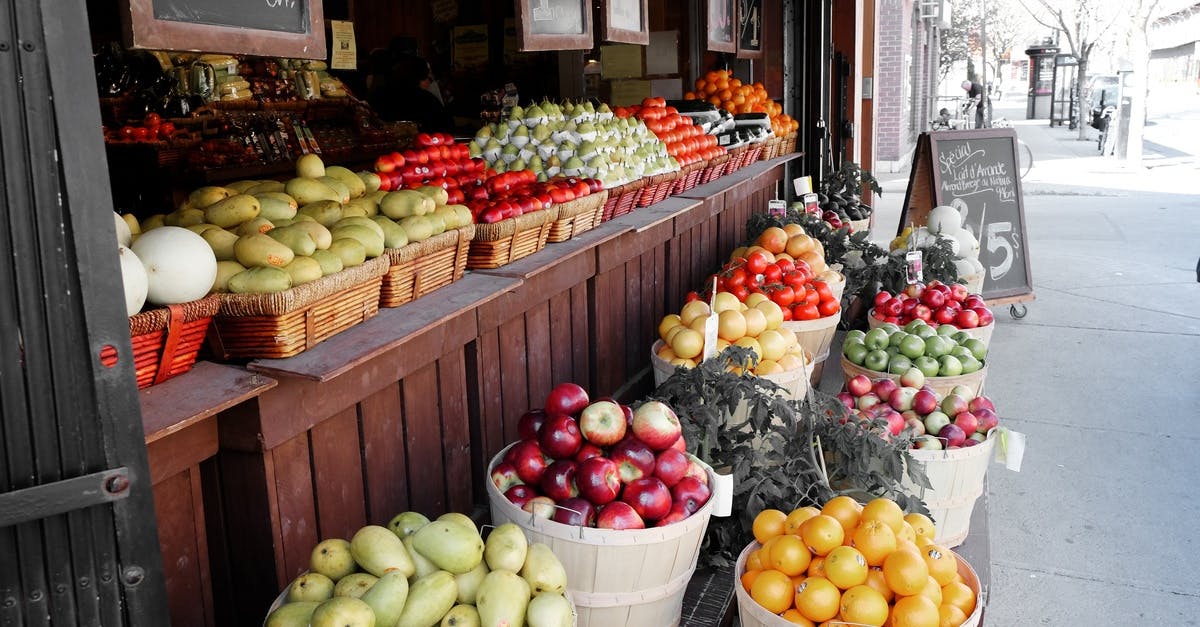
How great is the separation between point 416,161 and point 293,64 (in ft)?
14.6

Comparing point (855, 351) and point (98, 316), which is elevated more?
point (98, 316)

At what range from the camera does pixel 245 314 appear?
2105mm

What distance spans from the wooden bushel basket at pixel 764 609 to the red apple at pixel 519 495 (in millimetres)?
639

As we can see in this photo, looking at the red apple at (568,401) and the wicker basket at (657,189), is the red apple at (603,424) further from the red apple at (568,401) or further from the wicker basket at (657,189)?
the wicker basket at (657,189)

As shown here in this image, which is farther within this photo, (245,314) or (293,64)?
(293,64)

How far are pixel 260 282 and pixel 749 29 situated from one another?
19.2 ft

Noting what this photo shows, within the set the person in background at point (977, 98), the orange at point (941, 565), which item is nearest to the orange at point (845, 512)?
the orange at point (941, 565)

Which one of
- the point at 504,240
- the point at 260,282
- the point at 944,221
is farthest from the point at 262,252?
the point at 944,221

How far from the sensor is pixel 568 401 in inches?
111

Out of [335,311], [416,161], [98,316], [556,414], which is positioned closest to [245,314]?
[335,311]

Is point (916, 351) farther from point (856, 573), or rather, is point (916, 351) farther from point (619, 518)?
point (619, 518)

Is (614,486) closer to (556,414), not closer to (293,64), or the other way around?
(556,414)

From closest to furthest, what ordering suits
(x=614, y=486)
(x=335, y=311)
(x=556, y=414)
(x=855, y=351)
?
(x=335, y=311) < (x=614, y=486) < (x=556, y=414) < (x=855, y=351)

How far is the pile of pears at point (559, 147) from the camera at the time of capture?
4172 mm
